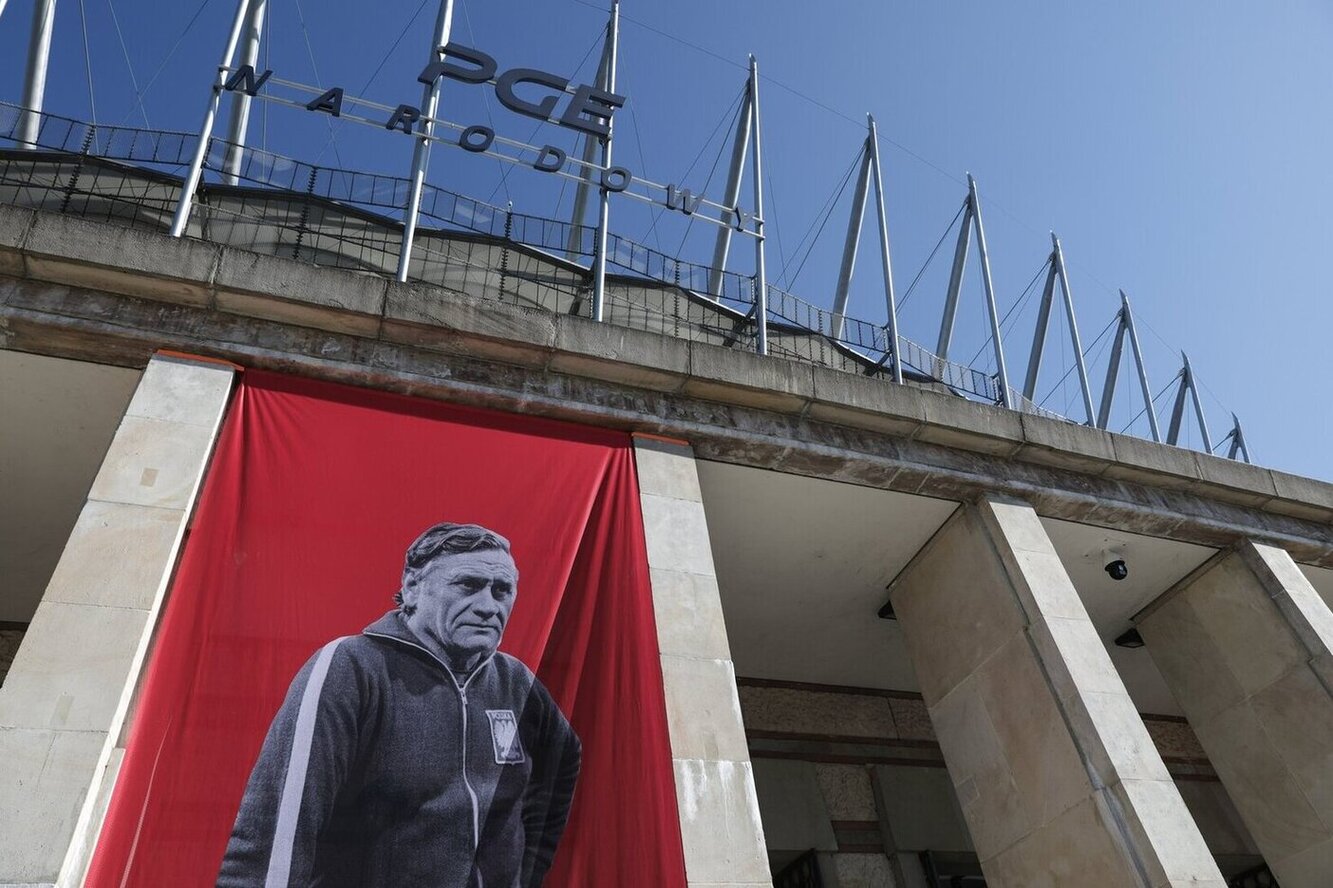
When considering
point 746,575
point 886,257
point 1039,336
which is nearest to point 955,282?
point 1039,336

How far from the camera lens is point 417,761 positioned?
7453 millimetres

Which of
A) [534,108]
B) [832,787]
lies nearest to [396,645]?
[832,787]

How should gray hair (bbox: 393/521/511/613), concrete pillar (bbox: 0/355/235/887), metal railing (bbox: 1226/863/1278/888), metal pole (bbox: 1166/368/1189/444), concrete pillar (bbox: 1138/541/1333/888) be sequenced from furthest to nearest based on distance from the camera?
metal pole (bbox: 1166/368/1189/444) < metal railing (bbox: 1226/863/1278/888) < concrete pillar (bbox: 1138/541/1333/888) < gray hair (bbox: 393/521/511/613) < concrete pillar (bbox: 0/355/235/887)

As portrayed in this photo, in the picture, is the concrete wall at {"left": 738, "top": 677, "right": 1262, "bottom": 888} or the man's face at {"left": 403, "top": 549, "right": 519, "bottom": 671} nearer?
the man's face at {"left": 403, "top": 549, "right": 519, "bottom": 671}

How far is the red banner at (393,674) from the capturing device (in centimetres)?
684

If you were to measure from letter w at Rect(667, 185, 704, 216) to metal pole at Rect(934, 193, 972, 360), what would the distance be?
689 inches

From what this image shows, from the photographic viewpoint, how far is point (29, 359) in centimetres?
958

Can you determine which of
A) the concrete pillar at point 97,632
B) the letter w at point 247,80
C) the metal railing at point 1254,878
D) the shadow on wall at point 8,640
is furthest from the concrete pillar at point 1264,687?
the shadow on wall at point 8,640

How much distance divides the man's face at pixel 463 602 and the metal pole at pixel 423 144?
→ 385 centimetres

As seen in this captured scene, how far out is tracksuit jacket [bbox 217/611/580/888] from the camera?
6.77 m

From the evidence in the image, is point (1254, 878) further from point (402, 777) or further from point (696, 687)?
point (402, 777)

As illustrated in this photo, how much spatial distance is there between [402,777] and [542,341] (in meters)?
4.77

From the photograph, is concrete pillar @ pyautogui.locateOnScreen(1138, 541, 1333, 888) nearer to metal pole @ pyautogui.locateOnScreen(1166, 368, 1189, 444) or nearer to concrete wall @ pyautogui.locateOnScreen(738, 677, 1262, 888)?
concrete wall @ pyautogui.locateOnScreen(738, 677, 1262, 888)

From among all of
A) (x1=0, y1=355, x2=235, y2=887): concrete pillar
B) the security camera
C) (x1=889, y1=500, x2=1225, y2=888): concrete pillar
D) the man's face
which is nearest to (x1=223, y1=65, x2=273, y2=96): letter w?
(x1=0, y1=355, x2=235, y2=887): concrete pillar
